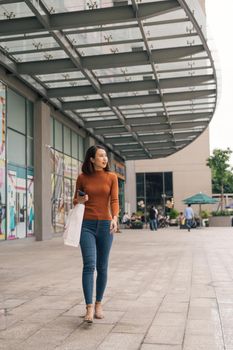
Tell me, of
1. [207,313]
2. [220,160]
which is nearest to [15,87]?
[207,313]

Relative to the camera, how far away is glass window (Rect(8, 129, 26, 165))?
16891 millimetres

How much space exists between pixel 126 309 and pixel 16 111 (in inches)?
530

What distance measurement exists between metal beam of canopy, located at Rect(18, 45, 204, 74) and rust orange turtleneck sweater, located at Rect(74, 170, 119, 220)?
10.7 m

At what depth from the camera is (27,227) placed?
18.0m

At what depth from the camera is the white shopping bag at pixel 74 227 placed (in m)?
4.55

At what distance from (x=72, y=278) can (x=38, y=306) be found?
236cm

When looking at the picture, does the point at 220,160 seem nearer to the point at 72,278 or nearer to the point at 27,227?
the point at 27,227

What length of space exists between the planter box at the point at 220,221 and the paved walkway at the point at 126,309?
2744 cm

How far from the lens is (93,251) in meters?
4.59

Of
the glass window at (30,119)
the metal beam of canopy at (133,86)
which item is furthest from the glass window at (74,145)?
the metal beam of canopy at (133,86)

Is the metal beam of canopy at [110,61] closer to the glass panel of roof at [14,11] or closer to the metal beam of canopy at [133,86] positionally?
A: the metal beam of canopy at [133,86]

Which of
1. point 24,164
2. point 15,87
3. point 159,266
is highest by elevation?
point 15,87

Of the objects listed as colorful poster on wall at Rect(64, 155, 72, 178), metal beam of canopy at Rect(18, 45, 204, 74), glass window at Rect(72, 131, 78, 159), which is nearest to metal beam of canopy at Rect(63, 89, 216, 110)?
colorful poster on wall at Rect(64, 155, 72, 178)

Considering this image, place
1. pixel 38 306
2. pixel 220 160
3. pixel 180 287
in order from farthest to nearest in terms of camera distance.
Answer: pixel 220 160 < pixel 180 287 < pixel 38 306
